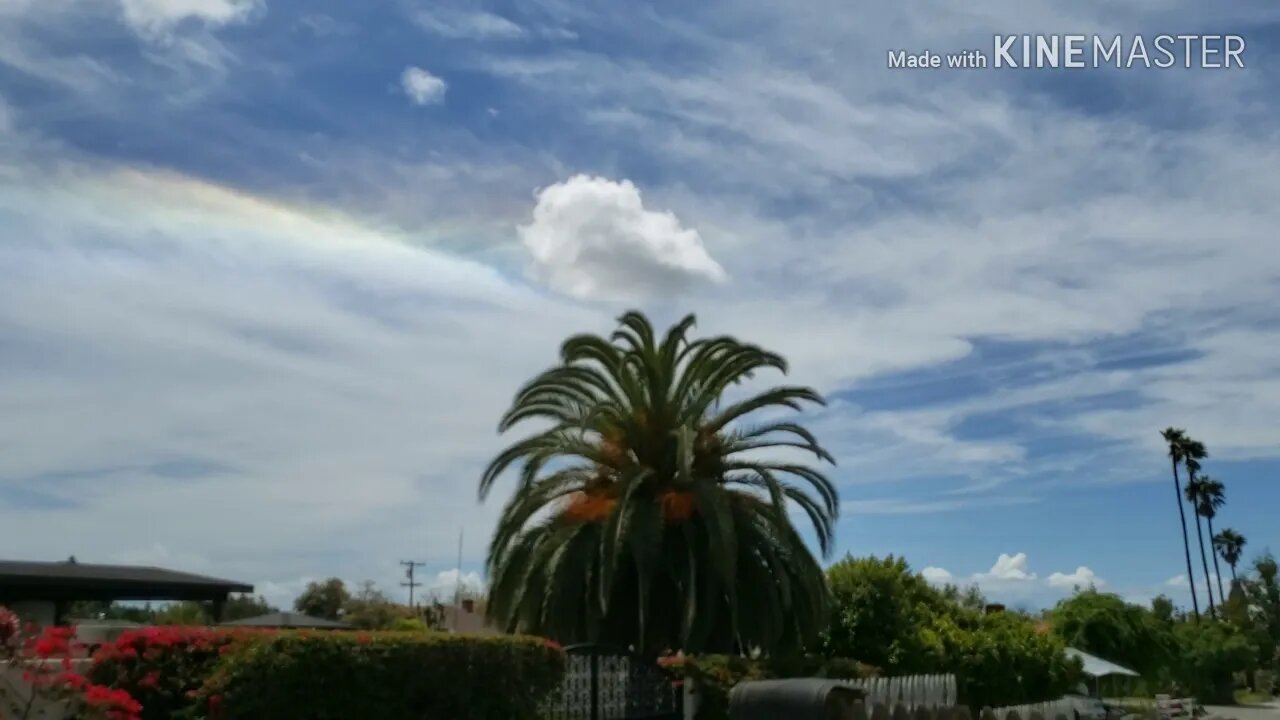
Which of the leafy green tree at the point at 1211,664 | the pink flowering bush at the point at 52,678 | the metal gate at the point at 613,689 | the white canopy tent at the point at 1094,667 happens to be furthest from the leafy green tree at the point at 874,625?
the leafy green tree at the point at 1211,664

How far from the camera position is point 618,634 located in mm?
23812

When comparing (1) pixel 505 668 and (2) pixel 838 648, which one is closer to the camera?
(1) pixel 505 668

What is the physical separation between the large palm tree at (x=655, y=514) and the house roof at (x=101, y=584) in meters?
5.51

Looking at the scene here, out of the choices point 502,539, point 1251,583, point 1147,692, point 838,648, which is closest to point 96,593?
point 502,539

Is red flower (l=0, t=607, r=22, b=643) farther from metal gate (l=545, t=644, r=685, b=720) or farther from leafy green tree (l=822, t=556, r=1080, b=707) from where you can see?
leafy green tree (l=822, t=556, r=1080, b=707)

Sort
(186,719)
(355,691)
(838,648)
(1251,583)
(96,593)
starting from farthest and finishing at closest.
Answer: (1251,583) < (838,648) < (96,593) < (355,691) < (186,719)

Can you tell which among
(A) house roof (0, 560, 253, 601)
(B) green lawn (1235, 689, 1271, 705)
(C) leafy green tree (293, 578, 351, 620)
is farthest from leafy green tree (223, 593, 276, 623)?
(B) green lawn (1235, 689, 1271, 705)

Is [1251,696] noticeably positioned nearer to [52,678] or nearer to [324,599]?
[324,599]

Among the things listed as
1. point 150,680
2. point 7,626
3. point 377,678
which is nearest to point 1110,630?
point 377,678

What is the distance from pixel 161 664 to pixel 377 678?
2191 millimetres

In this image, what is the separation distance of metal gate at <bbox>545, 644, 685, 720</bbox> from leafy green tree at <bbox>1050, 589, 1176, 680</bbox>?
35.9m

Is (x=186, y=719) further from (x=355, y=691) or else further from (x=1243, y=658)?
(x=1243, y=658)

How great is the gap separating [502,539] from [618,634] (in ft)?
9.98

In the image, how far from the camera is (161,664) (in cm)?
1240
